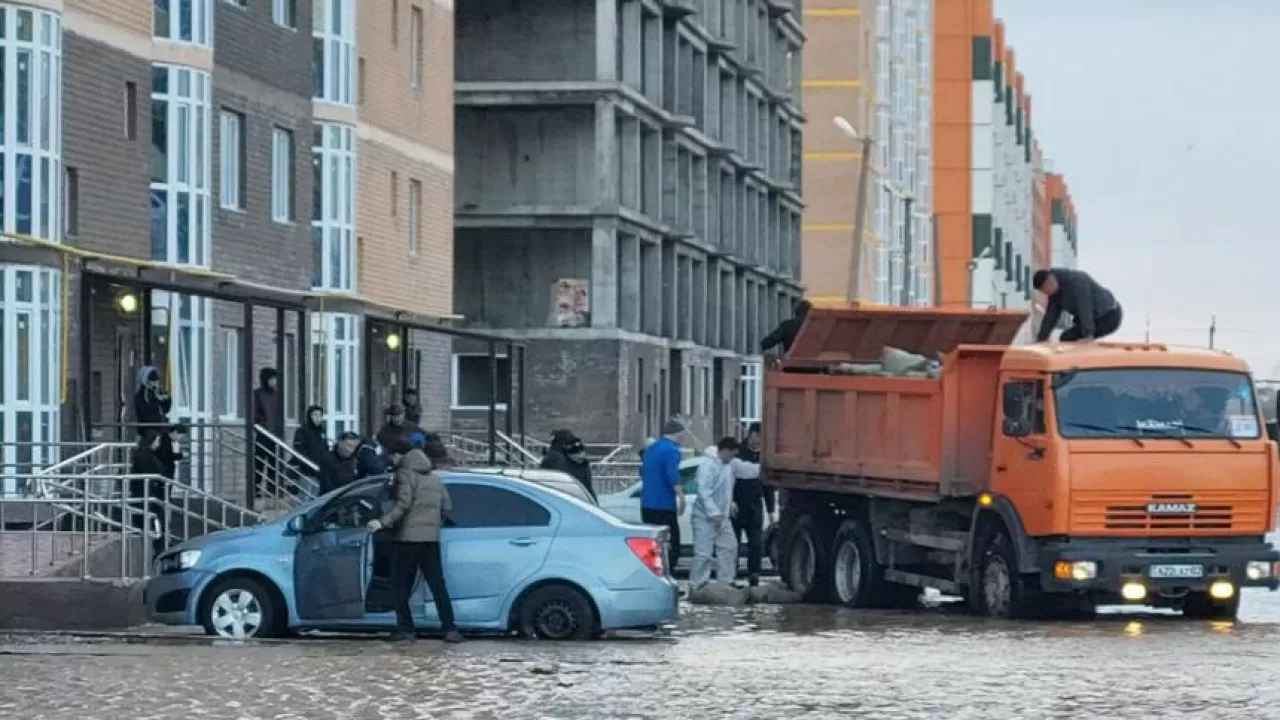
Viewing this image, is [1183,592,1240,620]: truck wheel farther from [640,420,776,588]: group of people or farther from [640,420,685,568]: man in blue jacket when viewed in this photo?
[640,420,685,568]: man in blue jacket

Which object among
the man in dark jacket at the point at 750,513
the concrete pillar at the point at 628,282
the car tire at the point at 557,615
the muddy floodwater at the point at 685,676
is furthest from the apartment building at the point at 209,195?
the concrete pillar at the point at 628,282

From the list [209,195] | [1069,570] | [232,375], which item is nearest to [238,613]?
[1069,570]

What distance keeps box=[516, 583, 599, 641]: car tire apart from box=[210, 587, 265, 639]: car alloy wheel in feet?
7.03

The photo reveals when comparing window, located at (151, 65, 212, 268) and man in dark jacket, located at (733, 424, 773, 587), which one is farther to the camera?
window, located at (151, 65, 212, 268)

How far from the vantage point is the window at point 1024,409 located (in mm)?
27062

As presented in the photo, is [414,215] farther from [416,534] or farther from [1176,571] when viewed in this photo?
[416,534]

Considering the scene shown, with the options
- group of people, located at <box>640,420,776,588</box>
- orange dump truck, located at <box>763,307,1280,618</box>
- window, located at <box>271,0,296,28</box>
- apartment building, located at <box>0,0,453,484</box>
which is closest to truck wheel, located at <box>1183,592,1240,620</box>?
orange dump truck, located at <box>763,307,1280,618</box>

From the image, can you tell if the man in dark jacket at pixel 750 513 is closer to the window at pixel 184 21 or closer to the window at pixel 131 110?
the window at pixel 131 110

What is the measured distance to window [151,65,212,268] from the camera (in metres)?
37.9

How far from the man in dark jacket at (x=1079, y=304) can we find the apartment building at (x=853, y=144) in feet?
229

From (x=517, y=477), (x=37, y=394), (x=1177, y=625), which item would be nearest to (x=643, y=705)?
(x=517, y=477)

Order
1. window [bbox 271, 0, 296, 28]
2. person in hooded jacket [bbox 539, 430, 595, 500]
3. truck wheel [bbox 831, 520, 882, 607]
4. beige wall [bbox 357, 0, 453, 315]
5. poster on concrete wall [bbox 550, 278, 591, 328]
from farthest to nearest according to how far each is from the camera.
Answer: poster on concrete wall [bbox 550, 278, 591, 328] → beige wall [bbox 357, 0, 453, 315] → window [bbox 271, 0, 296, 28] → person in hooded jacket [bbox 539, 430, 595, 500] → truck wheel [bbox 831, 520, 882, 607]

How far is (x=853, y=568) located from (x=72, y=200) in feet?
34.0

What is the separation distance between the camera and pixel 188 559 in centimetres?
2400
